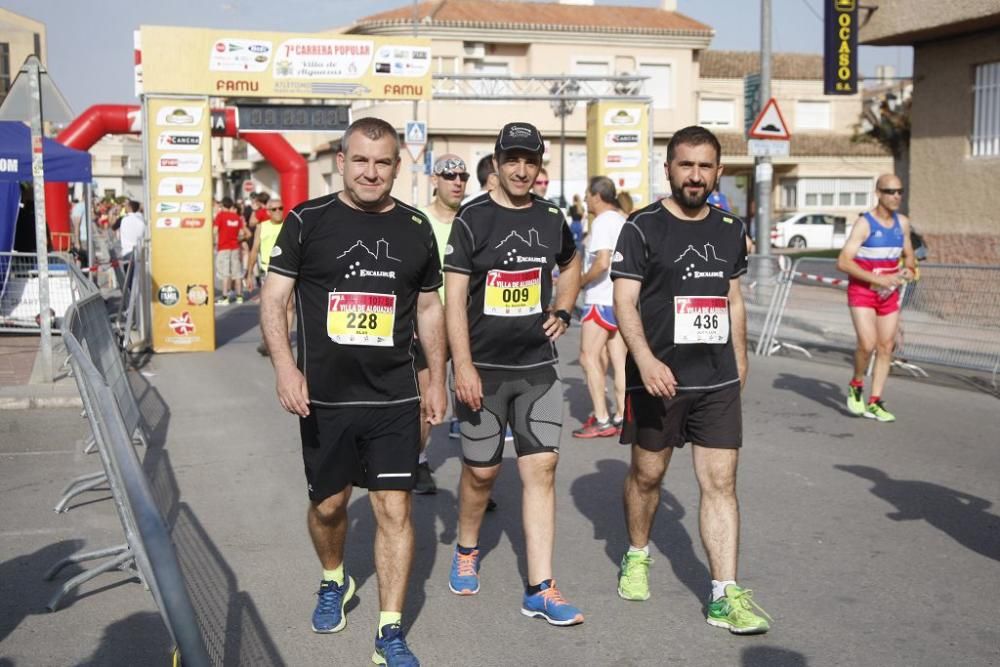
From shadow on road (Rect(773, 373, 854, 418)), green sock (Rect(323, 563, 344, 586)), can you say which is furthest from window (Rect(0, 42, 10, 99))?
green sock (Rect(323, 563, 344, 586))

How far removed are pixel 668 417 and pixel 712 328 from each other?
1.43 ft

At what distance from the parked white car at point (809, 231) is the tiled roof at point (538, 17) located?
29.8 ft

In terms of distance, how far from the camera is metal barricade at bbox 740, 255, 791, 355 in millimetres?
15438

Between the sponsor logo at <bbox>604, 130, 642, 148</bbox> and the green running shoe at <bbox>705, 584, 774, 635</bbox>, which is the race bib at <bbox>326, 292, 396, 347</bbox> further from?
the sponsor logo at <bbox>604, 130, 642, 148</bbox>

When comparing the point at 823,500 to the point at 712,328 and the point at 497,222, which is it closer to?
the point at 712,328

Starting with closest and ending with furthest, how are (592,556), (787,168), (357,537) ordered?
(592,556) < (357,537) < (787,168)

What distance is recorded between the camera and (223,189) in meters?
73.6

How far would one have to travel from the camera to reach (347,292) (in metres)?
4.61

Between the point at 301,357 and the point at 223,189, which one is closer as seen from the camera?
the point at 301,357

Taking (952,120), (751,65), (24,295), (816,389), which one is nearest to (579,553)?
(816,389)

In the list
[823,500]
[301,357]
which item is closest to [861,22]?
[823,500]

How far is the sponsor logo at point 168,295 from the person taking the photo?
626 inches

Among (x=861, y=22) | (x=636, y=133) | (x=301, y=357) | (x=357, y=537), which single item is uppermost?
(x=861, y=22)

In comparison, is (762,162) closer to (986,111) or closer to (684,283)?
(986,111)
